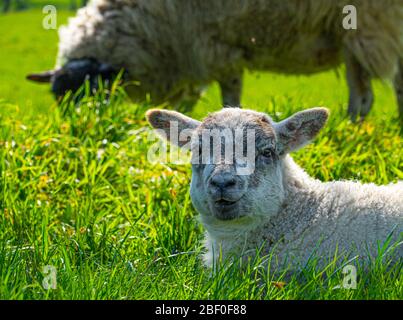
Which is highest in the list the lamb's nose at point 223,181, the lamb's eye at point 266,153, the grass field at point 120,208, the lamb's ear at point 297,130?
the lamb's ear at point 297,130

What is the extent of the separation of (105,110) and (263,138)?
8.96ft

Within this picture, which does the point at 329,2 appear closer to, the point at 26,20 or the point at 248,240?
the point at 248,240

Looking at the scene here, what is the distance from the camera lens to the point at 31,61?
2522cm

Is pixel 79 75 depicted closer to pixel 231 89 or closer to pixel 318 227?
pixel 231 89

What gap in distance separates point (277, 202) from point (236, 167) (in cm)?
33

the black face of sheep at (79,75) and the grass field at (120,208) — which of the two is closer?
the grass field at (120,208)

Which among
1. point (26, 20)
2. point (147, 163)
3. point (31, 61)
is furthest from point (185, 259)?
point (26, 20)

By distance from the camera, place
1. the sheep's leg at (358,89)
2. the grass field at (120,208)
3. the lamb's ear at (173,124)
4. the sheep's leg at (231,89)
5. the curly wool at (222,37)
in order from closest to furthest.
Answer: the grass field at (120,208), the lamb's ear at (173,124), the curly wool at (222,37), the sheep's leg at (358,89), the sheep's leg at (231,89)

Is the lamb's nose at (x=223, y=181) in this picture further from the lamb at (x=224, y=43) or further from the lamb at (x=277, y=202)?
the lamb at (x=224, y=43)

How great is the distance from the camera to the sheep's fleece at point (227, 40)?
811 cm

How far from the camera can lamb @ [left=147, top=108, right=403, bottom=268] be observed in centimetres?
402

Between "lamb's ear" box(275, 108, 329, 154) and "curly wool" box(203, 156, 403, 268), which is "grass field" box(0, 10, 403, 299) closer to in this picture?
"curly wool" box(203, 156, 403, 268)

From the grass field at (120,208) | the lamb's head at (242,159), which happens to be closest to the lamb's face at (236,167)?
the lamb's head at (242,159)

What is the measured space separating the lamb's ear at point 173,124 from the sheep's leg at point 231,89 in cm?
474
